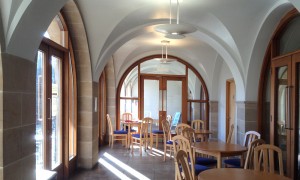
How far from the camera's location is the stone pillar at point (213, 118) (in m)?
8.46

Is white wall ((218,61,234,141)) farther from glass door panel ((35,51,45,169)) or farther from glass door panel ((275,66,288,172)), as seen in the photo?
glass door panel ((35,51,45,169))

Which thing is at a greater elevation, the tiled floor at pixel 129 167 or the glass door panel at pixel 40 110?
the glass door panel at pixel 40 110

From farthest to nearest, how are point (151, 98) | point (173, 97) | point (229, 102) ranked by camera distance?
point (173, 97) < point (151, 98) < point (229, 102)

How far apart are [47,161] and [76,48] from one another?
2004 mm

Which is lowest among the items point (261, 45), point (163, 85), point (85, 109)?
point (85, 109)

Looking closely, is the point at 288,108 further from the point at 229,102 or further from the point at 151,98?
the point at 151,98

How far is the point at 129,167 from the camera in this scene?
198 inches

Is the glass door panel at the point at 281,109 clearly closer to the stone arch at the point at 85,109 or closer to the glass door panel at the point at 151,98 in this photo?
the stone arch at the point at 85,109

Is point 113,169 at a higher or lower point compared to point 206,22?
lower

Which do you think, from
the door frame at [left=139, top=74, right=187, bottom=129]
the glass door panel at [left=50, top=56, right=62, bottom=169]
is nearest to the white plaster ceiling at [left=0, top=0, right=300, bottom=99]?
the glass door panel at [left=50, top=56, right=62, bottom=169]

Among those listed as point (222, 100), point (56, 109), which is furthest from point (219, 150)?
point (222, 100)

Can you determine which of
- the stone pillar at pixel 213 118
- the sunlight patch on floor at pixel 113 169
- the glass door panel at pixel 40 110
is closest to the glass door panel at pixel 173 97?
the stone pillar at pixel 213 118

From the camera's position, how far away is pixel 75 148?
4.69 metres

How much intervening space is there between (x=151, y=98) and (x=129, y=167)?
389cm
